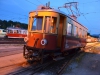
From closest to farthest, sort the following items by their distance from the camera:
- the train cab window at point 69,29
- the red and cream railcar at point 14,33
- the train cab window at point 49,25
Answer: the train cab window at point 49,25, the train cab window at point 69,29, the red and cream railcar at point 14,33

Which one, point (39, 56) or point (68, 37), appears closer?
point (39, 56)

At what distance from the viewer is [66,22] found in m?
11.5

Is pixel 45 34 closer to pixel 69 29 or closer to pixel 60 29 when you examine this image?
pixel 60 29

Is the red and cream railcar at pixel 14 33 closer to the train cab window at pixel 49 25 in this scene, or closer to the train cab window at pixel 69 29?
the train cab window at pixel 69 29

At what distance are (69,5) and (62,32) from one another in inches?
411

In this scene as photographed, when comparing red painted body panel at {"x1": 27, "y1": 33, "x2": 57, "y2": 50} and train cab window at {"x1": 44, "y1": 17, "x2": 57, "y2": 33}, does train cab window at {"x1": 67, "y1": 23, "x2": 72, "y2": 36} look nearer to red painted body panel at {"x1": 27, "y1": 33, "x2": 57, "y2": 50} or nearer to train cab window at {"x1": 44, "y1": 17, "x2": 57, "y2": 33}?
train cab window at {"x1": 44, "y1": 17, "x2": 57, "y2": 33}

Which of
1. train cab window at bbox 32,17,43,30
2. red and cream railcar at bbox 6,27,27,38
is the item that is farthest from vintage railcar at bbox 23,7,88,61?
red and cream railcar at bbox 6,27,27,38

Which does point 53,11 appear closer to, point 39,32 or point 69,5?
point 39,32

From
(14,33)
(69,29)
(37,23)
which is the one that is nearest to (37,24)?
(37,23)

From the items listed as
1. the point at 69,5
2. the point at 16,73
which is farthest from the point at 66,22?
the point at 69,5

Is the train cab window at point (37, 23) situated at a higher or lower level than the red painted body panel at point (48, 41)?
higher

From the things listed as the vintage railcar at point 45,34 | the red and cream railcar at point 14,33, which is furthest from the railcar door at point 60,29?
the red and cream railcar at point 14,33

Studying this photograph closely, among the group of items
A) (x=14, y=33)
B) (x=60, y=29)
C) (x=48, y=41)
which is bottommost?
(x=48, y=41)

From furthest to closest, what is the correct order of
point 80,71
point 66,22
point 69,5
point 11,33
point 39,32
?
1. point 11,33
2. point 69,5
3. point 66,22
4. point 39,32
5. point 80,71
